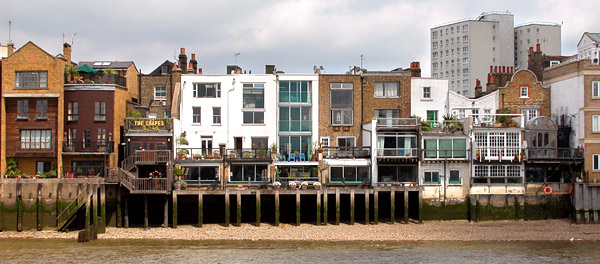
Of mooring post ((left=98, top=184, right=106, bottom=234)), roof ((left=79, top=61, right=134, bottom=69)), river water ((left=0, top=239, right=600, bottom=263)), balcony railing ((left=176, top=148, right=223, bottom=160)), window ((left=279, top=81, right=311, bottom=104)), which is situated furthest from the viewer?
roof ((left=79, top=61, right=134, bottom=69))

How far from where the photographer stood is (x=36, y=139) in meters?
46.5

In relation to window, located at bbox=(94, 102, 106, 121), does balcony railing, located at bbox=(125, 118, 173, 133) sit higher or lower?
lower

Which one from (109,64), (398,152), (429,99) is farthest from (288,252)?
(109,64)

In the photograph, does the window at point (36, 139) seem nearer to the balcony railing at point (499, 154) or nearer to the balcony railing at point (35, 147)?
the balcony railing at point (35, 147)

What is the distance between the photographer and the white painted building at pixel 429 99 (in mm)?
51156

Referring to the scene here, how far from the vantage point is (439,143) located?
1837 inches

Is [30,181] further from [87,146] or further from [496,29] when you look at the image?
[496,29]

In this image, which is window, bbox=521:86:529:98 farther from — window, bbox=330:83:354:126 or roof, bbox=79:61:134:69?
roof, bbox=79:61:134:69

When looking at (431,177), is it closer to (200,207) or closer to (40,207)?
(200,207)

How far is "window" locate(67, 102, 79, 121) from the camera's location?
4703cm

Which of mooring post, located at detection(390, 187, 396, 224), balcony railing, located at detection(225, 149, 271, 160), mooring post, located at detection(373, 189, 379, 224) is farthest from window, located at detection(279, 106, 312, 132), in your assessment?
mooring post, located at detection(390, 187, 396, 224)

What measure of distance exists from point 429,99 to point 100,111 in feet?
78.5

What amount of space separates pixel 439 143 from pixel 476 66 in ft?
159

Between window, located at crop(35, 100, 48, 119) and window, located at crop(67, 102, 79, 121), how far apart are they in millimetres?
1466
